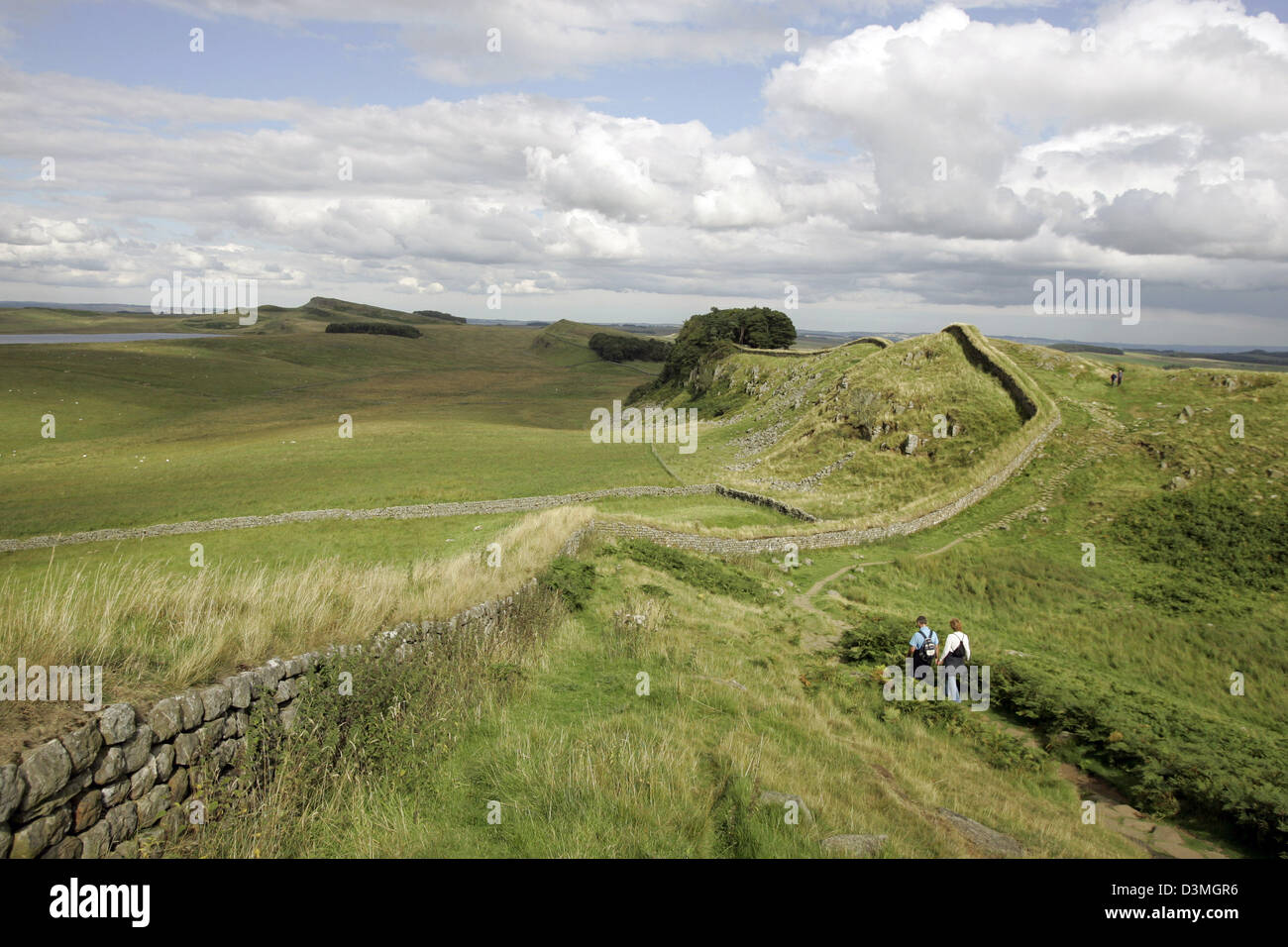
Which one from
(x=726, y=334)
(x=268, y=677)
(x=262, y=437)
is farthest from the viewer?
(x=726, y=334)

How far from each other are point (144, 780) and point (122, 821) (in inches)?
14.5

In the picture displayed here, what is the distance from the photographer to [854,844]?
21.9 feet

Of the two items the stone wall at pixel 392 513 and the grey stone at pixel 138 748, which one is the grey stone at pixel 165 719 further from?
the stone wall at pixel 392 513

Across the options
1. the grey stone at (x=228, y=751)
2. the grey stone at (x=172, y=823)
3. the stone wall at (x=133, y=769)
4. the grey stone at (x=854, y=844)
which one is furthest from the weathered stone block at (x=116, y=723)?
the grey stone at (x=854, y=844)

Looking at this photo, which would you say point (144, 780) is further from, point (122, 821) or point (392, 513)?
point (392, 513)

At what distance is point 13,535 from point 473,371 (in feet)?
377

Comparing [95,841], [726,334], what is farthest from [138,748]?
[726,334]

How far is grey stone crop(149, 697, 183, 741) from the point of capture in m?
6.54

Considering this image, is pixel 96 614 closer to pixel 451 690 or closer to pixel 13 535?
pixel 451 690

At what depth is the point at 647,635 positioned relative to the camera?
14484 millimetres

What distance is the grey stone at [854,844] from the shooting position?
21.3 feet

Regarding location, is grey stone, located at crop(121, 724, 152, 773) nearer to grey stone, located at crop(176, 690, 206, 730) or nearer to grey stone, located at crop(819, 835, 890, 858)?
grey stone, located at crop(176, 690, 206, 730)

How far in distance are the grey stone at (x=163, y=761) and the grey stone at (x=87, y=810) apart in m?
0.53

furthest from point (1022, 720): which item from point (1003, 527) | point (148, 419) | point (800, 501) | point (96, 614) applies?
A: point (148, 419)
